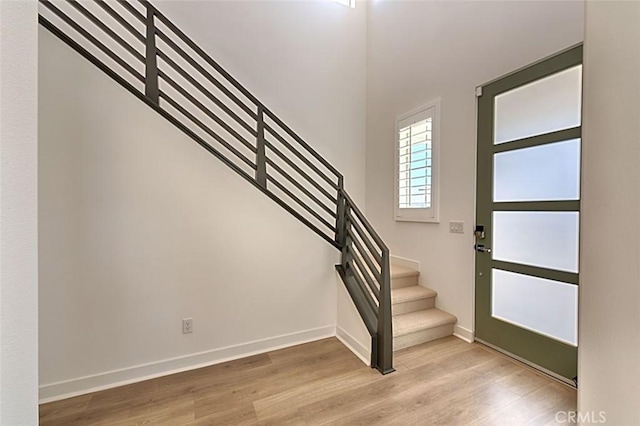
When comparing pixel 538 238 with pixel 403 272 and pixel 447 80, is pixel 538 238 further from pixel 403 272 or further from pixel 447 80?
pixel 447 80

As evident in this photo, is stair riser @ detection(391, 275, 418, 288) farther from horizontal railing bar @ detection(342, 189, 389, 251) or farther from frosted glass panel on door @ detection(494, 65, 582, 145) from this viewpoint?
frosted glass panel on door @ detection(494, 65, 582, 145)

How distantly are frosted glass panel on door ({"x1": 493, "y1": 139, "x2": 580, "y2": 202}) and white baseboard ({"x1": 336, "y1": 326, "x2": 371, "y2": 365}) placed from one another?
1755 millimetres

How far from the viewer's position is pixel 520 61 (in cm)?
212

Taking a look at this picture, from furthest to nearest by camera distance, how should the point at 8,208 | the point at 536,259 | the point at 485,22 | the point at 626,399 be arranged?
the point at 485,22 < the point at 536,259 < the point at 8,208 < the point at 626,399

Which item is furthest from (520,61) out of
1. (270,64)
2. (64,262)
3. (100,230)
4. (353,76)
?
(64,262)

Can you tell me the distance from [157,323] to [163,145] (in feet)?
4.81

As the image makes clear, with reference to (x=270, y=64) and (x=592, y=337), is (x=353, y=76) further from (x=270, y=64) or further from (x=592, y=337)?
(x=592, y=337)

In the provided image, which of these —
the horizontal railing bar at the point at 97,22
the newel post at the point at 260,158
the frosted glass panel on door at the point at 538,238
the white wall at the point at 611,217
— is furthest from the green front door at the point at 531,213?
the horizontal railing bar at the point at 97,22

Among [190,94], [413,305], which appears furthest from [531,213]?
[190,94]

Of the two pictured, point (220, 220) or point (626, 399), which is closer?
point (626, 399)

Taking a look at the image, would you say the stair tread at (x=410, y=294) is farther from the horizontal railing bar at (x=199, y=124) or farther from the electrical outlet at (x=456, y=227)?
the horizontal railing bar at (x=199, y=124)

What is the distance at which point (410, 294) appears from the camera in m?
Result: 2.79

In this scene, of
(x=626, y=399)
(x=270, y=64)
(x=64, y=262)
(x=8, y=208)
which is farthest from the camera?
(x=270, y=64)

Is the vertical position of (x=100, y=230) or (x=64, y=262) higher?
(x=100, y=230)
